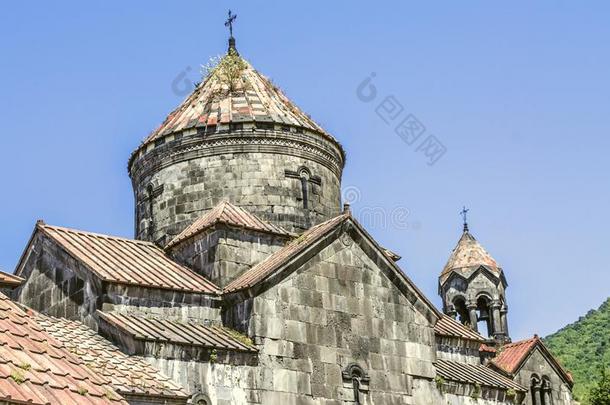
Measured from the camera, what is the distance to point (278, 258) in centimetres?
1384

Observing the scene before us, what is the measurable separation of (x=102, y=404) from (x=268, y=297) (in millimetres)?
6323

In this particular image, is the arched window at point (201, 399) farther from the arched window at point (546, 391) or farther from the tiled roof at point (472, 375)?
the arched window at point (546, 391)

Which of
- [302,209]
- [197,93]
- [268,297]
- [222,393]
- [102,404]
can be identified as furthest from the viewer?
[197,93]

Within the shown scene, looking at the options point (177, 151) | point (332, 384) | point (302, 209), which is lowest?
point (332, 384)

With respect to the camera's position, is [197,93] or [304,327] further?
[197,93]

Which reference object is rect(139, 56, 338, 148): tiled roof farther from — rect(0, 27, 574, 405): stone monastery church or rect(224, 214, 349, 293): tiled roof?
rect(224, 214, 349, 293): tiled roof

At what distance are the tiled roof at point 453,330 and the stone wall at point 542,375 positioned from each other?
263cm

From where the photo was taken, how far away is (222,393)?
1202 cm

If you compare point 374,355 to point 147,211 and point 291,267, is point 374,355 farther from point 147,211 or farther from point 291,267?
point 147,211

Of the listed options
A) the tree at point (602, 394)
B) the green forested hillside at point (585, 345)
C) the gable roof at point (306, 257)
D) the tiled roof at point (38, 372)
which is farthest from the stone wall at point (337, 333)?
the green forested hillside at point (585, 345)

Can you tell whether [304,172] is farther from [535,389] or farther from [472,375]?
[535,389]

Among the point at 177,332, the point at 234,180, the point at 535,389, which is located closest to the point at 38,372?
the point at 177,332

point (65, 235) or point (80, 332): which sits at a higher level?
point (65, 235)

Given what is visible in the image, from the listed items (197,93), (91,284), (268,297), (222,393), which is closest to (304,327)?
(268,297)
